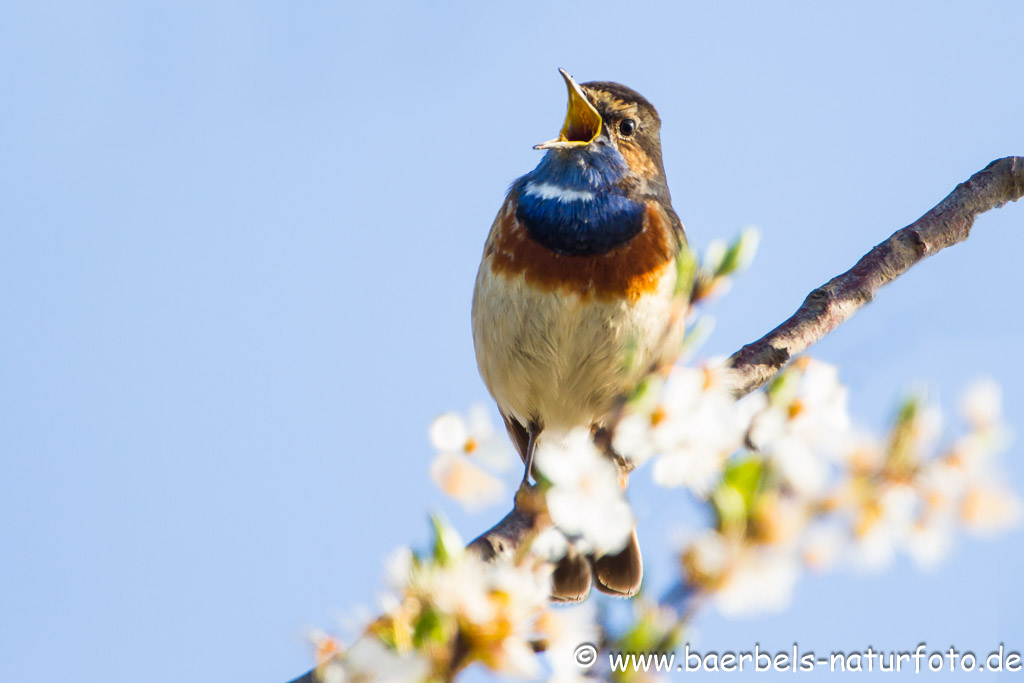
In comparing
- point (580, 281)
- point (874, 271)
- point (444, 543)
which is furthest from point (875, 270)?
point (444, 543)

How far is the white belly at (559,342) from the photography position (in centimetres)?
482

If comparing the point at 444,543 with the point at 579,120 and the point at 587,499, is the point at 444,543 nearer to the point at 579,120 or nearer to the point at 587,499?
the point at 587,499

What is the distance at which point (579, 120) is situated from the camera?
5336 mm

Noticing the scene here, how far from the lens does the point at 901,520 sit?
1.76m

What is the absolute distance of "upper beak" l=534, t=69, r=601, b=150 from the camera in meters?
5.20

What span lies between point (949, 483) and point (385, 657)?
996mm

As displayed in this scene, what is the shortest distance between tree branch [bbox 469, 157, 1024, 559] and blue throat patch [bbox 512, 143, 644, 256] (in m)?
1.30

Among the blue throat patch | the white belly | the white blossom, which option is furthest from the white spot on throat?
the white blossom

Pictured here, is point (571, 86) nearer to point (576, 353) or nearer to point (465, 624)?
point (576, 353)

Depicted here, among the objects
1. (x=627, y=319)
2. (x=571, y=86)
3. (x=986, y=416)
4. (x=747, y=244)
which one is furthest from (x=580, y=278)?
(x=986, y=416)

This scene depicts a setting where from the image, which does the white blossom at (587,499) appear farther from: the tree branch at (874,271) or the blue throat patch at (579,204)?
the blue throat patch at (579,204)

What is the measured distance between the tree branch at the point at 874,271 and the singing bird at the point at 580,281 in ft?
3.11

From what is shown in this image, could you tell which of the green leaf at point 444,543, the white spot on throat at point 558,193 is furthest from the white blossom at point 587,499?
the white spot on throat at point 558,193

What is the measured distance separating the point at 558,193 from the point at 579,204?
0.47 ft
